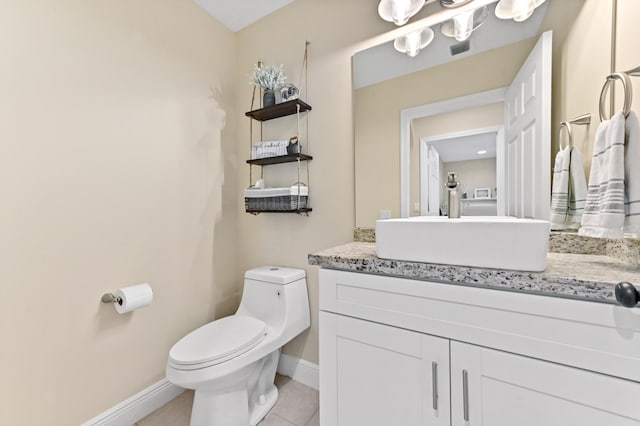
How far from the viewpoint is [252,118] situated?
6.04 feet

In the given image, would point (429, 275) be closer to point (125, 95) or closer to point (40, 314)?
point (40, 314)

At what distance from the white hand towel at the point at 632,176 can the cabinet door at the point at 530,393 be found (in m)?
0.41

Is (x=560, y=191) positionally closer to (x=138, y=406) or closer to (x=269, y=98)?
(x=269, y=98)

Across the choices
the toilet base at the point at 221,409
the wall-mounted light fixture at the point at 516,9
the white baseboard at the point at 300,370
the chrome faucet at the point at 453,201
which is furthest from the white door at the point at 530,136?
the toilet base at the point at 221,409

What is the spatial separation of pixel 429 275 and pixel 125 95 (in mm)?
1690

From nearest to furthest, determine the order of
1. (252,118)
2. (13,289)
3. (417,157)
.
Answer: (13,289) → (417,157) → (252,118)

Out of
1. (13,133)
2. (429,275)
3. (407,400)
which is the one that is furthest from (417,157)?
(13,133)

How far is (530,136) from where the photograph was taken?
108cm

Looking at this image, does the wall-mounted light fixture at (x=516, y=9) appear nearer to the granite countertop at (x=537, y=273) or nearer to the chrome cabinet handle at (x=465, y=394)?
the granite countertop at (x=537, y=273)

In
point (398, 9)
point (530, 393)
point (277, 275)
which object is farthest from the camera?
point (277, 275)

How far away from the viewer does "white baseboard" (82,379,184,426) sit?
1.26 m

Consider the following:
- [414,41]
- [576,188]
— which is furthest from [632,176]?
[414,41]

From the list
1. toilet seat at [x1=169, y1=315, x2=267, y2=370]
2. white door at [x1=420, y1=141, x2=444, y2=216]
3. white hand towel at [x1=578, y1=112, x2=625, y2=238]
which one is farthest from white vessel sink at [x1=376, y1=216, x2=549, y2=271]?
toilet seat at [x1=169, y1=315, x2=267, y2=370]

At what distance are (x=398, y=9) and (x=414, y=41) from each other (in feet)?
0.57
